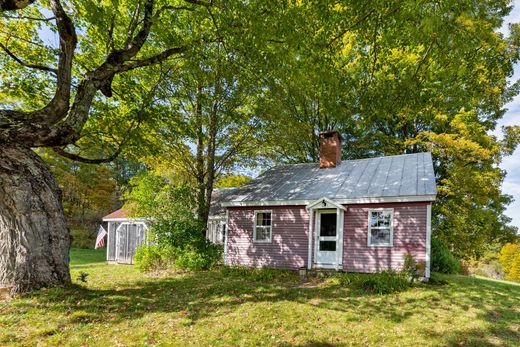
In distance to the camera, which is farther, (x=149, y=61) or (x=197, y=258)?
(x=197, y=258)

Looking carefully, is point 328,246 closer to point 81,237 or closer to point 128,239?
point 128,239

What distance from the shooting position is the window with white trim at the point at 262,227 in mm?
13562

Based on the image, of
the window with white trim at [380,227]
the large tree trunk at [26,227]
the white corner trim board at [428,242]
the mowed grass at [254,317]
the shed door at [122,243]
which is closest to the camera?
the mowed grass at [254,317]

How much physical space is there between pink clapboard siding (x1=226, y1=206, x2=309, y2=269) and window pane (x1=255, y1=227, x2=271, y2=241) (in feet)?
0.82

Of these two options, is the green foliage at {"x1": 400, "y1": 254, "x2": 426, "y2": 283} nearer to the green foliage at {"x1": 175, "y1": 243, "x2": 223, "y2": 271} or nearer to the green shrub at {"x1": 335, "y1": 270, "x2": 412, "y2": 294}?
the green shrub at {"x1": 335, "y1": 270, "x2": 412, "y2": 294}

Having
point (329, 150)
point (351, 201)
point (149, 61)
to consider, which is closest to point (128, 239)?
point (149, 61)

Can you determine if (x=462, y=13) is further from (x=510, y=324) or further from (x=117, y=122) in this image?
(x=117, y=122)

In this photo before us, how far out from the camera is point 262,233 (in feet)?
45.0

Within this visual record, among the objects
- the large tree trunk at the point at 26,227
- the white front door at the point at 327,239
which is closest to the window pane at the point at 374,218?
the white front door at the point at 327,239

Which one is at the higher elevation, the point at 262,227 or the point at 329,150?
the point at 329,150

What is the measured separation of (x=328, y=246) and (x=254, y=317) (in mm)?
6594

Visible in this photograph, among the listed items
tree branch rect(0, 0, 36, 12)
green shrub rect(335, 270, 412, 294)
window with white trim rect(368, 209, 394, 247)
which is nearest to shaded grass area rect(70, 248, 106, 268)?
tree branch rect(0, 0, 36, 12)

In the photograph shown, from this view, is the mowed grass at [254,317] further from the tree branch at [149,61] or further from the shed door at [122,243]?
the shed door at [122,243]

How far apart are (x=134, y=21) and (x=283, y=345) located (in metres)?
9.31
